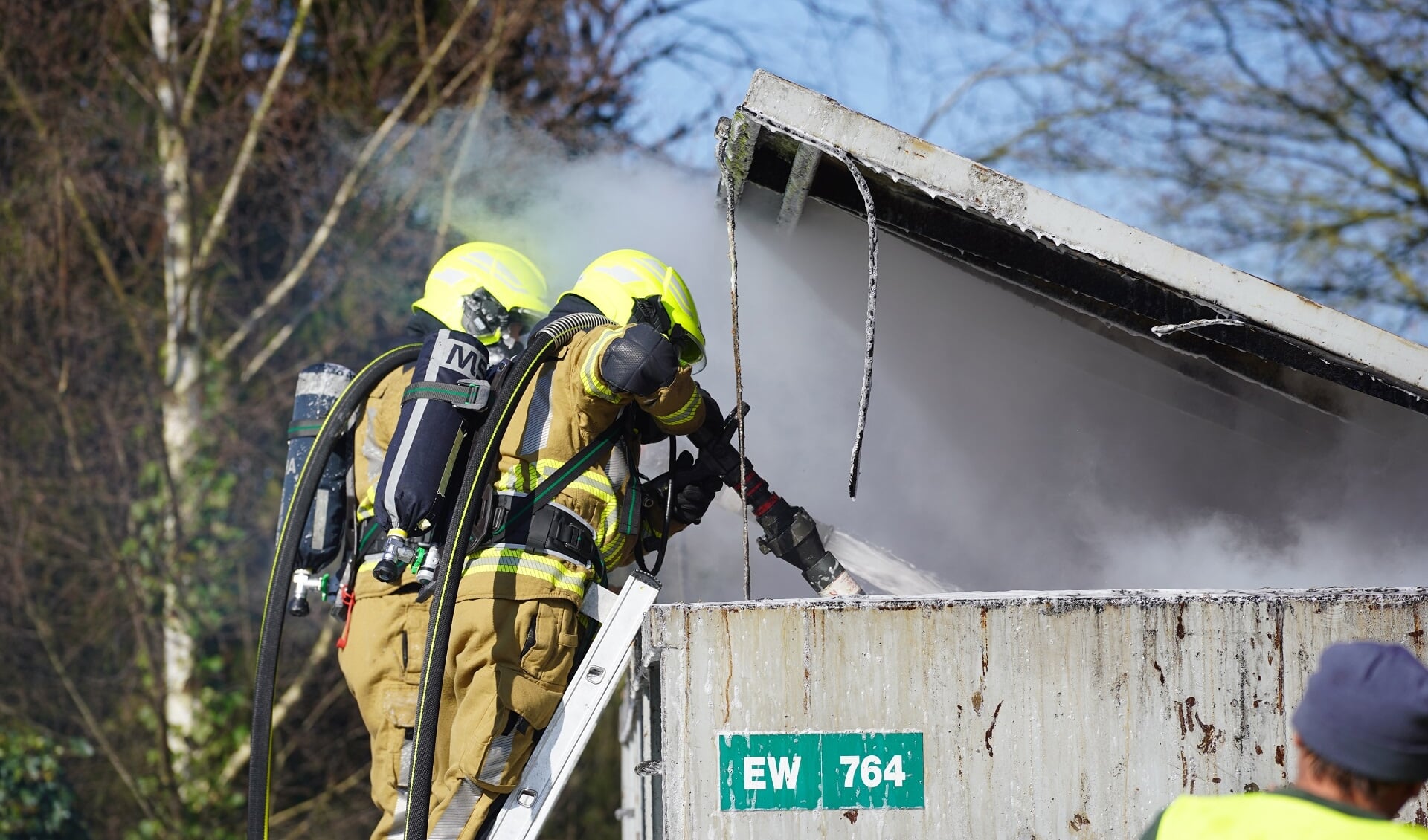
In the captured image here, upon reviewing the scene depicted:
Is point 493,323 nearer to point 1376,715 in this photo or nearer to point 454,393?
point 454,393

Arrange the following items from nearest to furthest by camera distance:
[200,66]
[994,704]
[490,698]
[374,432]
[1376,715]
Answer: [1376,715]
[994,704]
[490,698]
[374,432]
[200,66]

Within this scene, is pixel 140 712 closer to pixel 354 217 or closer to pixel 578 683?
pixel 354 217

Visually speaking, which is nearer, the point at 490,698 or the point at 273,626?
the point at 490,698

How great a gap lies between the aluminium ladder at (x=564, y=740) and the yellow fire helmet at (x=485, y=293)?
1.05 meters

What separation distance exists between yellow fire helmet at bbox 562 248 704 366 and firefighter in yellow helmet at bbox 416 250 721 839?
6.3 inches

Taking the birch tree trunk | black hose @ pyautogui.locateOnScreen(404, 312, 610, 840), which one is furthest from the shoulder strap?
the birch tree trunk

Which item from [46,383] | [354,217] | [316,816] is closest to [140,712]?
[316,816]

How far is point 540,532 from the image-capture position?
293cm

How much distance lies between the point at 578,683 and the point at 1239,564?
7.30ft

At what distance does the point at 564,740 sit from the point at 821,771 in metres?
0.76

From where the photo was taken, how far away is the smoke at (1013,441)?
3695mm

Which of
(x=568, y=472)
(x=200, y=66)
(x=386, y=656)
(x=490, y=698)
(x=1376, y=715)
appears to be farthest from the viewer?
(x=200, y=66)

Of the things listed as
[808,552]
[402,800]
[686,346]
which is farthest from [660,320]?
[402,800]

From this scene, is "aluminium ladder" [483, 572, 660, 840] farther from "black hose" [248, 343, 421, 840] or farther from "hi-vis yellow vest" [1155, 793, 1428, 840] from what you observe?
"hi-vis yellow vest" [1155, 793, 1428, 840]
